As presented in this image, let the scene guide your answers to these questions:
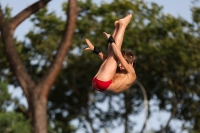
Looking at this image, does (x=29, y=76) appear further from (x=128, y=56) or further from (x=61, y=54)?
(x=128, y=56)

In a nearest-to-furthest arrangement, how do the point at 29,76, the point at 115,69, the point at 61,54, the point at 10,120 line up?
the point at 115,69, the point at 29,76, the point at 61,54, the point at 10,120

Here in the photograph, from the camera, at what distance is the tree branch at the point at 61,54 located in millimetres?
25203

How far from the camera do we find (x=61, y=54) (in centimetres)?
2580

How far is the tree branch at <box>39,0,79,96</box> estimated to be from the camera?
25203 mm

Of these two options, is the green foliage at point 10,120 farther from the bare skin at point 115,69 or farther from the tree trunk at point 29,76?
the bare skin at point 115,69

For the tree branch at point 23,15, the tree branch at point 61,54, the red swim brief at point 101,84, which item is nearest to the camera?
the red swim brief at point 101,84

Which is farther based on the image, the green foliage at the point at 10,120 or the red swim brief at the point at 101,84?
the green foliage at the point at 10,120

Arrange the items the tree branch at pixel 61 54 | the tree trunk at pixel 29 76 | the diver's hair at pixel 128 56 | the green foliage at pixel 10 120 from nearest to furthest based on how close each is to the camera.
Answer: the diver's hair at pixel 128 56 → the tree trunk at pixel 29 76 → the tree branch at pixel 61 54 → the green foliage at pixel 10 120

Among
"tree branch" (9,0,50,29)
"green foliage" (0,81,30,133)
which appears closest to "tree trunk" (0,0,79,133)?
"tree branch" (9,0,50,29)

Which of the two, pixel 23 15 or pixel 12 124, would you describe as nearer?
pixel 23 15

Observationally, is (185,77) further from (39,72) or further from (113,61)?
(113,61)

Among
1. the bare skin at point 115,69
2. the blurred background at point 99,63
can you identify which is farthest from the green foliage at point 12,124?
the bare skin at point 115,69

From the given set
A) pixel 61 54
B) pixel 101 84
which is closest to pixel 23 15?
pixel 61 54

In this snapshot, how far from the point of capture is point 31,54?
43.6 meters
